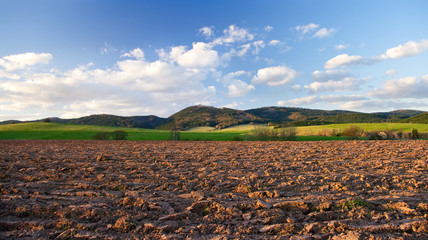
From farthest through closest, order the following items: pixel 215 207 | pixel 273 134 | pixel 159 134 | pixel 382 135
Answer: pixel 159 134, pixel 382 135, pixel 273 134, pixel 215 207

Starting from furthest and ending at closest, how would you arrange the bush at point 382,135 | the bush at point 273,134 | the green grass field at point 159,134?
1. the green grass field at point 159,134
2. the bush at point 382,135
3. the bush at point 273,134

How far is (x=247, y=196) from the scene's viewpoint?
6.73 metres

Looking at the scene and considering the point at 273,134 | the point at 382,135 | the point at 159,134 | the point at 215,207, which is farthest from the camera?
the point at 159,134

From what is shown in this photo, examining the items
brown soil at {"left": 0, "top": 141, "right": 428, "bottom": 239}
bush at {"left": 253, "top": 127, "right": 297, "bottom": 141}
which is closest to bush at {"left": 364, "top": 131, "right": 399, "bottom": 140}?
bush at {"left": 253, "top": 127, "right": 297, "bottom": 141}

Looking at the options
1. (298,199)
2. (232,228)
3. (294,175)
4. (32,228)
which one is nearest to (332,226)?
(298,199)

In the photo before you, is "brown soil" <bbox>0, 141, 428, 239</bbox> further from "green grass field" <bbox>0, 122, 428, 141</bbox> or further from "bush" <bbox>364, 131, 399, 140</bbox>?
"bush" <bbox>364, 131, 399, 140</bbox>

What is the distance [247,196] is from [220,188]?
1171mm

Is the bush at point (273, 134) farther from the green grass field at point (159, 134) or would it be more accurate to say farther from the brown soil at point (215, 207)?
the brown soil at point (215, 207)

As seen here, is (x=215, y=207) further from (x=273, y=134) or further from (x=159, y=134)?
(x=159, y=134)

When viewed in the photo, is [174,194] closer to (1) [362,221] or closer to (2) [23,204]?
(2) [23,204]

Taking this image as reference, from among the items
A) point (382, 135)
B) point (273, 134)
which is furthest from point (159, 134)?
point (382, 135)

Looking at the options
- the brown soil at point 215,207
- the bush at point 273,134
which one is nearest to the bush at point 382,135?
the bush at point 273,134

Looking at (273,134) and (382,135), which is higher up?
(273,134)

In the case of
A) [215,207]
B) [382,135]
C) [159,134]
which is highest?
[215,207]
